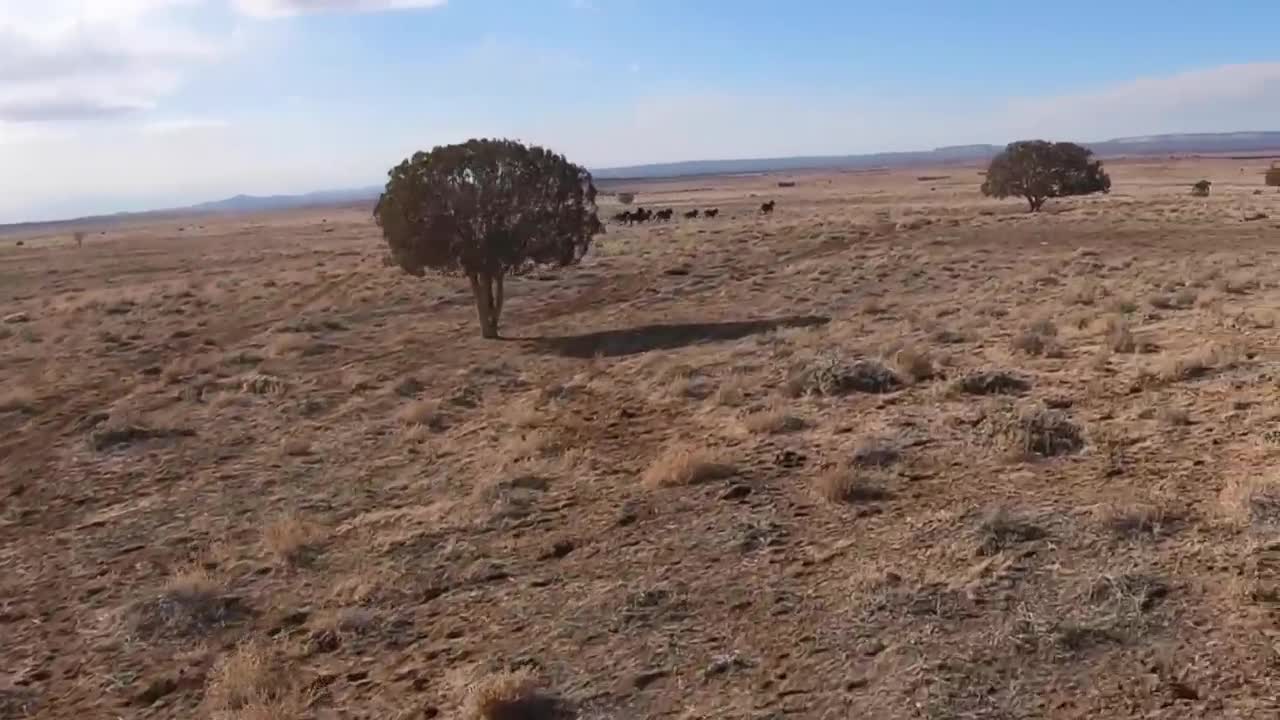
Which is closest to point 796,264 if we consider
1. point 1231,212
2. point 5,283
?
point 1231,212

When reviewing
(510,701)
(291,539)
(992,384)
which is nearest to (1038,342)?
(992,384)

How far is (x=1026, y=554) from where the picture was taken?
8578 millimetres

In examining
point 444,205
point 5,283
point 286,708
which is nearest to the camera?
point 286,708

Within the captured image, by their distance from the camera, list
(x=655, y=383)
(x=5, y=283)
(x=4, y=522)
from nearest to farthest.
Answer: (x=4, y=522), (x=655, y=383), (x=5, y=283)

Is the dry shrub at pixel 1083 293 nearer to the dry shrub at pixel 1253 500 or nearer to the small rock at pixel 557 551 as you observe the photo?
the dry shrub at pixel 1253 500

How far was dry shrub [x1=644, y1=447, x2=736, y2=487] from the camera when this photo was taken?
1178 centimetres

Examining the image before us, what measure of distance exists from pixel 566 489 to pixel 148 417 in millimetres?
10708

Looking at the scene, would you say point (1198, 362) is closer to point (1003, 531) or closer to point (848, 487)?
point (848, 487)

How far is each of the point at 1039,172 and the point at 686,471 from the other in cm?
4788

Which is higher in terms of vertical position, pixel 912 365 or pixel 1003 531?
pixel 912 365

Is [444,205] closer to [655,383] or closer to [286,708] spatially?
[655,383]

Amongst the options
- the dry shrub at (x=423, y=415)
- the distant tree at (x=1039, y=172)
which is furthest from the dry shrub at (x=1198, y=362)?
the distant tree at (x=1039, y=172)

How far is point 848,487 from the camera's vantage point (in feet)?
34.7

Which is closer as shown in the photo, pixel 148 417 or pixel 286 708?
pixel 286 708
